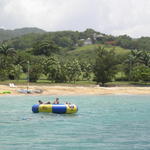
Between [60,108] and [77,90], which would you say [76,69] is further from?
[60,108]

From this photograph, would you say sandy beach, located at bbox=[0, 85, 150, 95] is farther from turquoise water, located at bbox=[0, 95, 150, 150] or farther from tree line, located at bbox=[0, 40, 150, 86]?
turquoise water, located at bbox=[0, 95, 150, 150]

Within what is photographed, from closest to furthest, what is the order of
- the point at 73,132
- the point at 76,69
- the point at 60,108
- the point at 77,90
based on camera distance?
the point at 73,132 → the point at 60,108 → the point at 77,90 → the point at 76,69


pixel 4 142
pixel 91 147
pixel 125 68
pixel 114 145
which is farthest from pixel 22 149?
pixel 125 68

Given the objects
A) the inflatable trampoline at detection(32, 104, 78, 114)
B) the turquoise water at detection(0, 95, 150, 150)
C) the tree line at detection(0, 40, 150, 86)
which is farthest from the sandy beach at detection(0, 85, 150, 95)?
the turquoise water at detection(0, 95, 150, 150)

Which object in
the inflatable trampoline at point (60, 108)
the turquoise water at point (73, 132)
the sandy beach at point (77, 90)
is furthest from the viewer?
the sandy beach at point (77, 90)

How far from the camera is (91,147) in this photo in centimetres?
2442

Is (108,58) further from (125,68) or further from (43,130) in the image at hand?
(43,130)

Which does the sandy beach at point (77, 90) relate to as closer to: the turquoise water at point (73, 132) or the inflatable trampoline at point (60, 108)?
the inflatable trampoline at point (60, 108)

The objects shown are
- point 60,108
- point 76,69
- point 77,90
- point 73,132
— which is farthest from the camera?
point 76,69

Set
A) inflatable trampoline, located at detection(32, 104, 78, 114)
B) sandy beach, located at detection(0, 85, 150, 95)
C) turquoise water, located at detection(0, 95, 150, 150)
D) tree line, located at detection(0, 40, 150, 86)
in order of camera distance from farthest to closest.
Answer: tree line, located at detection(0, 40, 150, 86), sandy beach, located at detection(0, 85, 150, 95), inflatable trampoline, located at detection(32, 104, 78, 114), turquoise water, located at detection(0, 95, 150, 150)

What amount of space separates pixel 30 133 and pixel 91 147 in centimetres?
703

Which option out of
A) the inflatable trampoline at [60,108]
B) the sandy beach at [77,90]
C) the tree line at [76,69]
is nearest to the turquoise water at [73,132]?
the inflatable trampoline at [60,108]

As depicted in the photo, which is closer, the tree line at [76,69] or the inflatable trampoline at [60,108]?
the inflatable trampoline at [60,108]

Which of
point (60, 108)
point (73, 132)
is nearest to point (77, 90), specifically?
point (60, 108)
